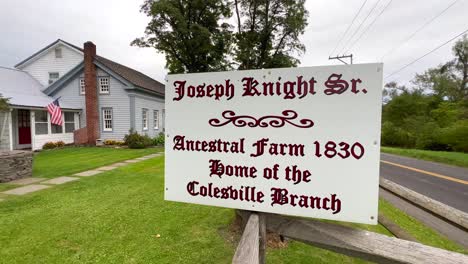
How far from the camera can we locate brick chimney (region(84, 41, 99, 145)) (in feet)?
58.7

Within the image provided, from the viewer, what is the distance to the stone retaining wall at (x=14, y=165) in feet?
23.9

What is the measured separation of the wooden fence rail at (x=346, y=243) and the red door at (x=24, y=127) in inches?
766

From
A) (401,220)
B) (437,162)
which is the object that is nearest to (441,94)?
(437,162)

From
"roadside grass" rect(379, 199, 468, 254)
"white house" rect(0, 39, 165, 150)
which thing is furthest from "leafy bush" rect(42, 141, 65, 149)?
"roadside grass" rect(379, 199, 468, 254)

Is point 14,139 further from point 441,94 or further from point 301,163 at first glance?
point 441,94

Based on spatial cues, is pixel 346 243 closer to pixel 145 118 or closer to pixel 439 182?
pixel 439 182

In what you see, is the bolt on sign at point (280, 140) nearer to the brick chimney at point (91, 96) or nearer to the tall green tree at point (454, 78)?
the brick chimney at point (91, 96)

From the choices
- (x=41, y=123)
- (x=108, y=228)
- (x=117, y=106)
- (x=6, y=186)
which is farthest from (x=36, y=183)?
(x=117, y=106)

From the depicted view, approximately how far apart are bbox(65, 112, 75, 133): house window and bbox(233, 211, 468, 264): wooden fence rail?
2031cm

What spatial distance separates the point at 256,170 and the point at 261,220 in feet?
1.08

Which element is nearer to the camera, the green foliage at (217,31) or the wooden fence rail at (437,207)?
the wooden fence rail at (437,207)

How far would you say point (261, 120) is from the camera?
1521 mm

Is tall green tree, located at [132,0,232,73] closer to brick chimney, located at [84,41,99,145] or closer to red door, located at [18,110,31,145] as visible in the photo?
brick chimney, located at [84,41,99,145]

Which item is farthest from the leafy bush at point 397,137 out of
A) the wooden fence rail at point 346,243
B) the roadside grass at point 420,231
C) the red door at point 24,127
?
the red door at point 24,127
